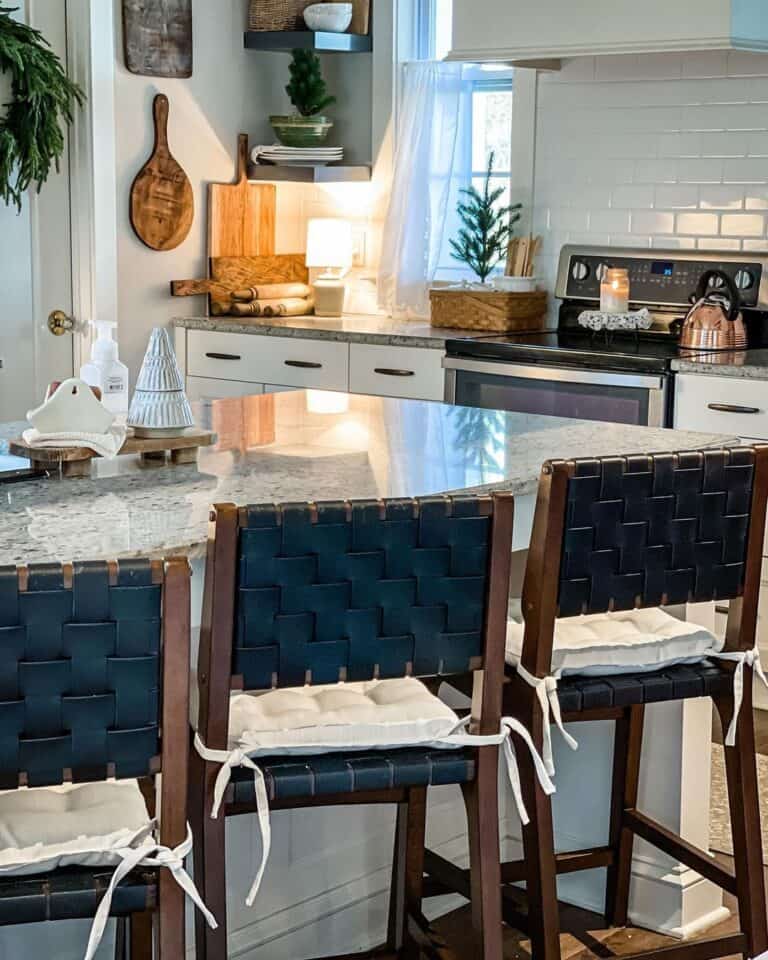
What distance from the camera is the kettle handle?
4.47 metres

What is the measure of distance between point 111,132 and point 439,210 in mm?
1271

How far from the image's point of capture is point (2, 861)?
5.05ft

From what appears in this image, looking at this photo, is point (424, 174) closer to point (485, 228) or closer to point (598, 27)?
point (485, 228)

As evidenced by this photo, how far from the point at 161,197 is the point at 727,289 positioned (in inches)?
82.6

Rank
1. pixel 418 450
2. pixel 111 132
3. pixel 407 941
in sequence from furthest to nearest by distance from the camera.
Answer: pixel 111 132, pixel 418 450, pixel 407 941

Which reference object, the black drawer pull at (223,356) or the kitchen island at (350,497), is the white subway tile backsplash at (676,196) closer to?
the black drawer pull at (223,356)

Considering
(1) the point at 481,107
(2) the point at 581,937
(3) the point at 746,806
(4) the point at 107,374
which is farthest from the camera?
(1) the point at 481,107

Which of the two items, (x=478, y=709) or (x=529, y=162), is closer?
(x=478, y=709)

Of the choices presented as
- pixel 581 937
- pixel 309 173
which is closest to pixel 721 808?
pixel 581 937

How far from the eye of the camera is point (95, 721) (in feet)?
4.95

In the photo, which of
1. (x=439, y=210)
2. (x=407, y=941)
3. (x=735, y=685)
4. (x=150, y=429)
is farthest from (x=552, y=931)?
(x=439, y=210)

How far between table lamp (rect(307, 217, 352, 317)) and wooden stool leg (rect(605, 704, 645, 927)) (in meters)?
3.05

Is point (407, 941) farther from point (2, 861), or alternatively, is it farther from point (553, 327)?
point (553, 327)

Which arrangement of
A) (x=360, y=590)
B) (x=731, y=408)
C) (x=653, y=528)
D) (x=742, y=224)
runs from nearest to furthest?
(x=360, y=590) < (x=653, y=528) < (x=731, y=408) < (x=742, y=224)
